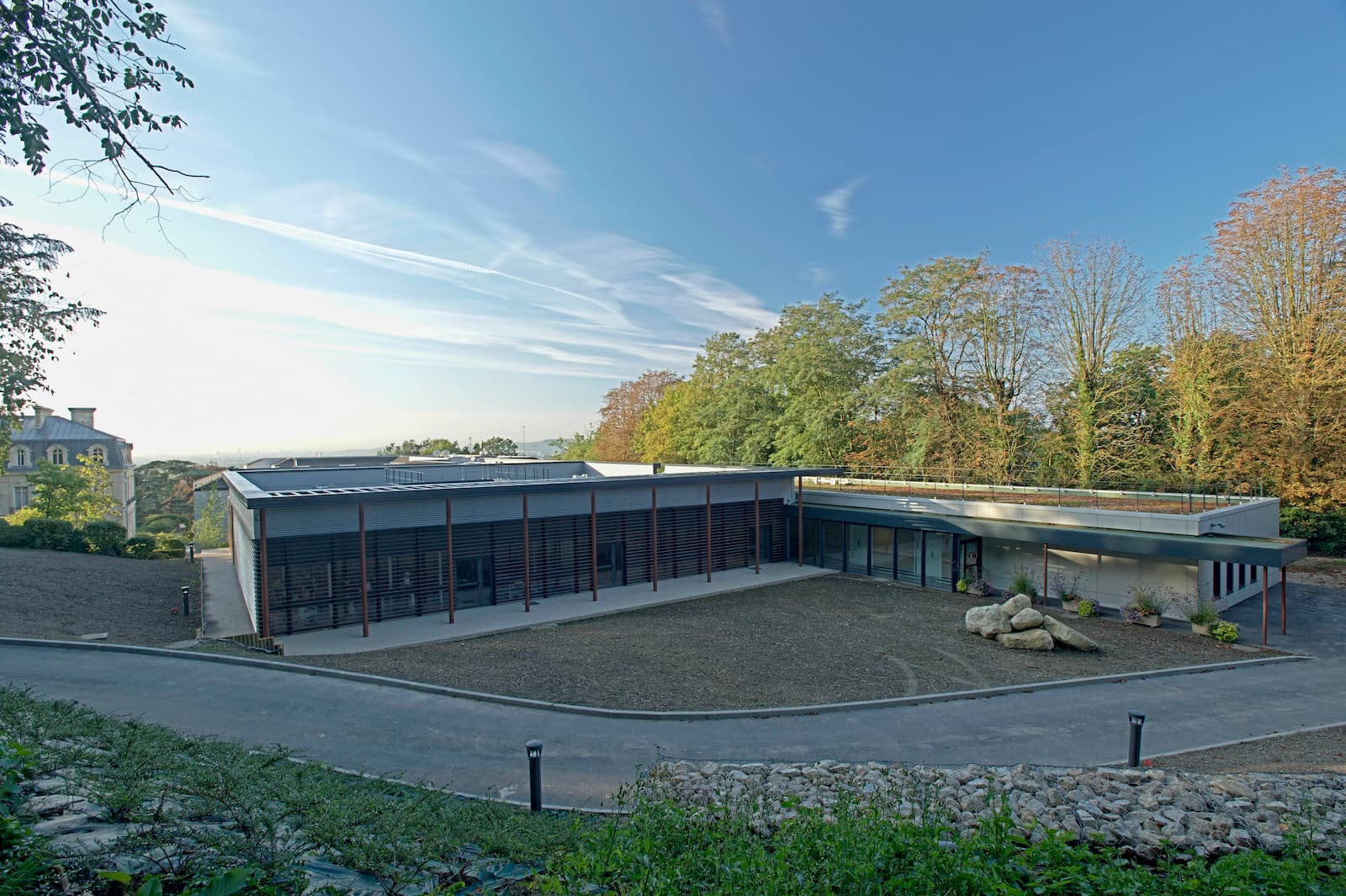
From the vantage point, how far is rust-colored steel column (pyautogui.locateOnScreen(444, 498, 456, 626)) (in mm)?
18562

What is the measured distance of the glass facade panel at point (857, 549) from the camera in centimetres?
2588

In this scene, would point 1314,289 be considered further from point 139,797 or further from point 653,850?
point 139,797

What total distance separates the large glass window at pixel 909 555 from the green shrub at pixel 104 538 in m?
31.3

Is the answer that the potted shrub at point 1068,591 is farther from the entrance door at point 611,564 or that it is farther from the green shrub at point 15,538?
the green shrub at point 15,538

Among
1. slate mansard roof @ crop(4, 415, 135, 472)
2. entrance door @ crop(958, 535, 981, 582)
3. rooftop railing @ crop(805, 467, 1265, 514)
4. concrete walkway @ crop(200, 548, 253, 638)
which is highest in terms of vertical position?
slate mansard roof @ crop(4, 415, 135, 472)

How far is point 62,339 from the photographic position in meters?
14.4

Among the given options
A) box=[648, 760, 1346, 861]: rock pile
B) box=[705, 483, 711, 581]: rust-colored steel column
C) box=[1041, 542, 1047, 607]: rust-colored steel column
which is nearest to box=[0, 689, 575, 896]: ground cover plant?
box=[648, 760, 1346, 861]: rock pile

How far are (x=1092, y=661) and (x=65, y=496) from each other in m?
45.1

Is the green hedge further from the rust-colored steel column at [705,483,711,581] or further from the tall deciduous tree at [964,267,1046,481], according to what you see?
A: the rust-colored steel column at [705,483,711,581]

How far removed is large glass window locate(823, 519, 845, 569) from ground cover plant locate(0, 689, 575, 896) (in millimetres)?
21181

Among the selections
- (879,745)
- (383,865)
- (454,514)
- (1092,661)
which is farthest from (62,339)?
(1092,661)

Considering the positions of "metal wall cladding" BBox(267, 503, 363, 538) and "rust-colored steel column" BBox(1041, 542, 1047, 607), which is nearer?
"metal wall cladding" BBox(267, 503, 363, 538)

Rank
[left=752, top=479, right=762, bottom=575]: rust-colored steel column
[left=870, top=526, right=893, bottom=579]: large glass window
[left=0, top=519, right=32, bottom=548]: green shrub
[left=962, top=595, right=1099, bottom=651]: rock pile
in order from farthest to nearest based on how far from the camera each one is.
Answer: [left=752, top=479, right=762, bottom=575]: rust-colored steel column, [left=0, top=519, right=32, bottom=548]: green shrub, [left=870, top=526, right=893, bottom=579]: large glass window, [left=962, top=595, right=1099, bottom=651]: rock pile

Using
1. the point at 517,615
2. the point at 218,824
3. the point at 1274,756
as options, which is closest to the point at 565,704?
the point at 218,824
